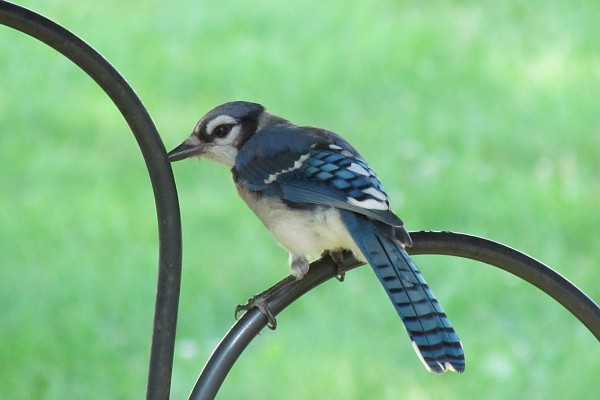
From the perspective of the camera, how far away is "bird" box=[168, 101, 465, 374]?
5.26 ft

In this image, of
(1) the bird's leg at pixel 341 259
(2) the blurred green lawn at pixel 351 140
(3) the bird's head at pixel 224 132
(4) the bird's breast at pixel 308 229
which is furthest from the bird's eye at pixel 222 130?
(2) the blurred green lawn at pixel 351 140

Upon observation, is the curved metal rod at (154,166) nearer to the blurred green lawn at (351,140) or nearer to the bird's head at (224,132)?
the bird's head at (224,132)

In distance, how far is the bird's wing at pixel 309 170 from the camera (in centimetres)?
173

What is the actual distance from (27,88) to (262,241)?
4.84 feet

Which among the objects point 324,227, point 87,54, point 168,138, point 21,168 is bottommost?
point 87,54

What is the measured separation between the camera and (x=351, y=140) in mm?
4355

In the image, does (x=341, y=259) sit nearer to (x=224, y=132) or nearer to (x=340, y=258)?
(x=340, y=258)

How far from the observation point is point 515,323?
3445mm

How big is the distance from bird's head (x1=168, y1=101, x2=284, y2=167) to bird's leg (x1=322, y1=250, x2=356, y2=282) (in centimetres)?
26

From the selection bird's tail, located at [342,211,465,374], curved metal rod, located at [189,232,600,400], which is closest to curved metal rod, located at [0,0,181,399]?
curved metal rod, located at [189,232,600,400]

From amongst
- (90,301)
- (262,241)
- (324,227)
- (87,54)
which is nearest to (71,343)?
(90,301)

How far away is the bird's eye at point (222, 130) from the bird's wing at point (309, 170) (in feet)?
0.17

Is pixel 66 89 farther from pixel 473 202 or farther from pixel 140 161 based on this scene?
pixel 473 202

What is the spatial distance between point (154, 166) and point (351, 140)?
2966 mm
